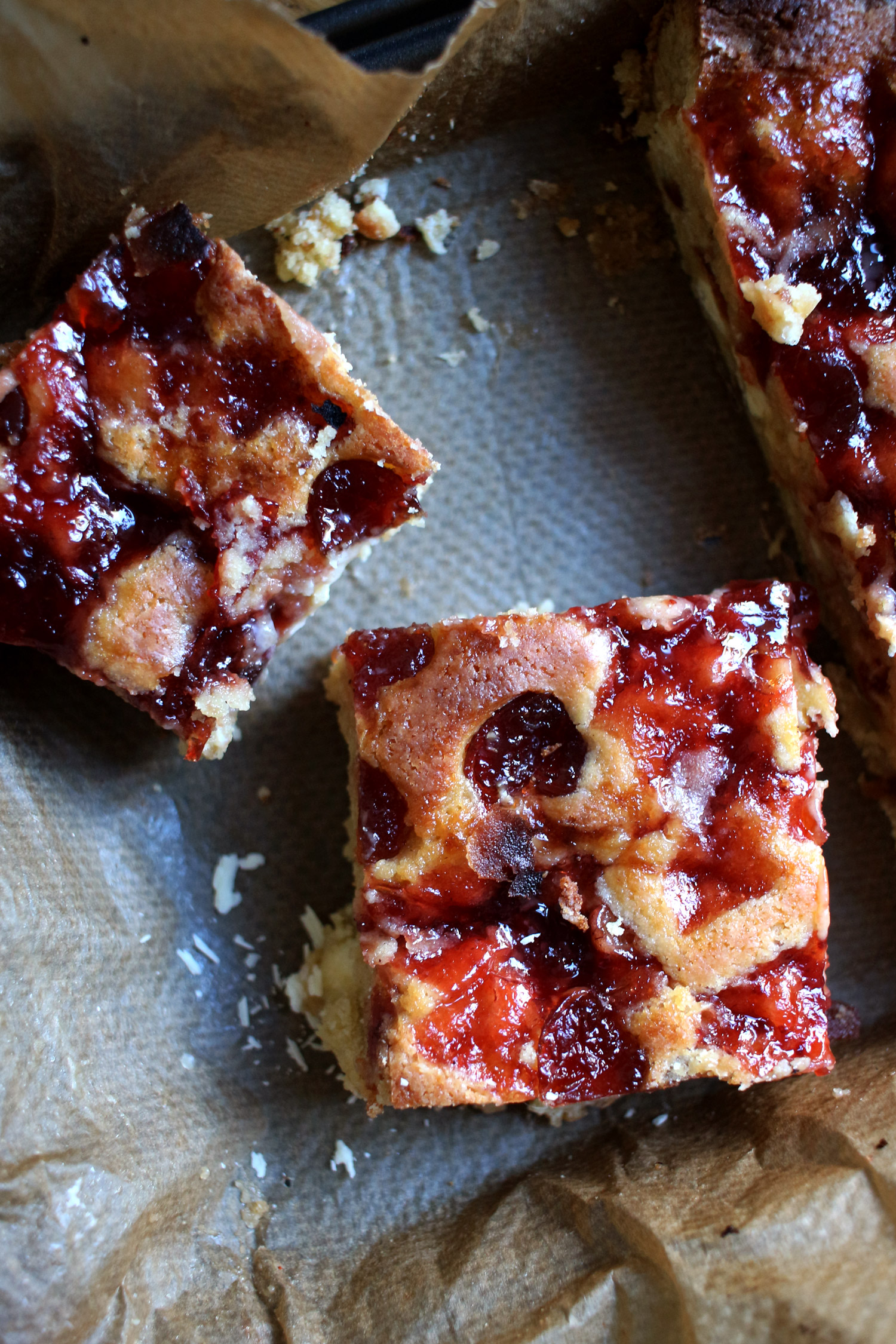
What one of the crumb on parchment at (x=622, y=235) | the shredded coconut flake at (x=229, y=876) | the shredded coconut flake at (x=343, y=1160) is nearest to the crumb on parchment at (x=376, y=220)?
the crumb on parchment at (x=622, y=235)

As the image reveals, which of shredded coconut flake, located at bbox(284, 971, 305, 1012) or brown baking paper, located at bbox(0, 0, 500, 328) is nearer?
brown baking paper, located at bbox(0, 0, 500, 328)

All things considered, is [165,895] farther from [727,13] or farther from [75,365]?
[727,13]

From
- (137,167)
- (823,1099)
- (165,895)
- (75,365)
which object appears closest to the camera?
(75,365)

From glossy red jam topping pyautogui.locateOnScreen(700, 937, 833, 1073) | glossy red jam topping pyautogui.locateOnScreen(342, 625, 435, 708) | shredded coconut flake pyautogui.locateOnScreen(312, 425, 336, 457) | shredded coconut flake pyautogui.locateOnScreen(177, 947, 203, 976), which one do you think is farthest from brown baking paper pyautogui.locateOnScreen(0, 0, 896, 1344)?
shredded coconut flake pyautogui.locateOnScreen(312, 425, 336, 457)

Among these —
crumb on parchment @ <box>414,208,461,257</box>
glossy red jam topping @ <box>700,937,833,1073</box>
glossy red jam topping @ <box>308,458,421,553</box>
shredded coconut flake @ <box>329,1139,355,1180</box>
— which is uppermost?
crumb on parchment @ <box>414,208,461,257</box>

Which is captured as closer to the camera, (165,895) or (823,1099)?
(823,1099)

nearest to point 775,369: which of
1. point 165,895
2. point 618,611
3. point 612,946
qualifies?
point 618,611

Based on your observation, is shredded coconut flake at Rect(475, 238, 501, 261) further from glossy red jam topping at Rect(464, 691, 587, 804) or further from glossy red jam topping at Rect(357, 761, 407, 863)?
glossy red jam topping at Rect(357, 761, 407, 863)
